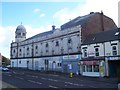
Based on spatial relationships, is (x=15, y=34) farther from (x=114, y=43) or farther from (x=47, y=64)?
(x=114, y=43)

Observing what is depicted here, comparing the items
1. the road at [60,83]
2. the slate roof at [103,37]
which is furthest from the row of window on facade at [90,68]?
the road at [60,83]

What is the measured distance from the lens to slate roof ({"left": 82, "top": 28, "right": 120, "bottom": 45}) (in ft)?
142

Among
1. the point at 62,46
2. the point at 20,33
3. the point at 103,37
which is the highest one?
the point at 20,33

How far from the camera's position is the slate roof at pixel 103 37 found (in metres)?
43.4

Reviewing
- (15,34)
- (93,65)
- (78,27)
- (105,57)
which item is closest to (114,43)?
(105,57)

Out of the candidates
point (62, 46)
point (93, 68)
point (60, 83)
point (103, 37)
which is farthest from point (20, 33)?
point (60, 83)

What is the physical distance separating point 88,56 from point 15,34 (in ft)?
165

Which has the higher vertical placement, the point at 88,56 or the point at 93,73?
the point at 88,56

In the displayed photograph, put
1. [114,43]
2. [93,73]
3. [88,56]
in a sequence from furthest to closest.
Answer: [88,56] → [93,73] → [114,43]

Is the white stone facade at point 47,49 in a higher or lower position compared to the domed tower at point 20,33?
lower

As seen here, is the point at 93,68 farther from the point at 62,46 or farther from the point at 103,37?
the point at 62,46

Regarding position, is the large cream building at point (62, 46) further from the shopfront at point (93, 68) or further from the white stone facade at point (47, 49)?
the shopfront at point (93, 68)

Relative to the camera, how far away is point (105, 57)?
43.7 m

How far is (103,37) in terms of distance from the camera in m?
46.5
